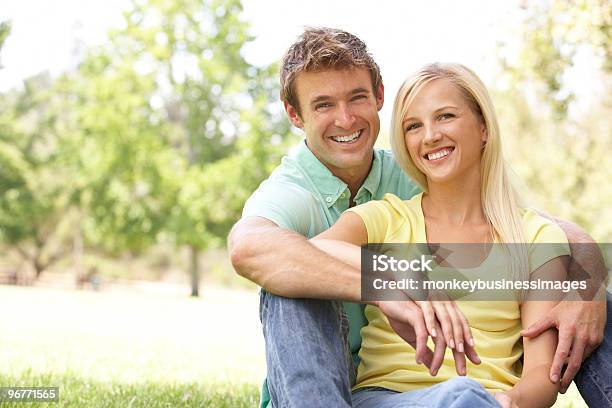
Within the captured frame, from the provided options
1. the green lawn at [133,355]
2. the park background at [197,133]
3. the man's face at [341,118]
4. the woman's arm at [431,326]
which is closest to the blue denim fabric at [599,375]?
the woman's arm at [431,326]

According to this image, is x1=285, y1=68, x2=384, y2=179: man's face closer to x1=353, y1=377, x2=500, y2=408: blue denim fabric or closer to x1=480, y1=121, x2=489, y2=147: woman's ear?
x1=480, y1=121, x2=489, y2=147: woman's ear

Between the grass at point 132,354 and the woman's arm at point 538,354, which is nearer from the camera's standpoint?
the woman's arm at point 538,354

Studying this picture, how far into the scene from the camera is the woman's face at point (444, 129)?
2875 mm

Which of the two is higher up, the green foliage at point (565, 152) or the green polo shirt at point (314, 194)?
the green foliage at point (565, 152)

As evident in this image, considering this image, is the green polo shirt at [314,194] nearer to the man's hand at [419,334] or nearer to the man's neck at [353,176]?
the man's neck at [353,176]

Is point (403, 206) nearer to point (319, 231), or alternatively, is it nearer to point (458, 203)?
point (458, 203)

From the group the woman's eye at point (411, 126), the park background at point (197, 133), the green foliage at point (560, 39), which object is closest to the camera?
the woman's eye at point (411, 126)

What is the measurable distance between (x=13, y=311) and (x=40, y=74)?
28713 millimetres

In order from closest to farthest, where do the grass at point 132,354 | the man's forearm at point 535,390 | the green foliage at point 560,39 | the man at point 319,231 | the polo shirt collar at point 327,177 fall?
the man at point 319,231
the man's forearm at point 535,390
the polo shirt collar at point 327,177
the grass at point 132,354
the green foliage at point 560,39

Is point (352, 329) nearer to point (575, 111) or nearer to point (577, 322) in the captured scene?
point (577, 322)

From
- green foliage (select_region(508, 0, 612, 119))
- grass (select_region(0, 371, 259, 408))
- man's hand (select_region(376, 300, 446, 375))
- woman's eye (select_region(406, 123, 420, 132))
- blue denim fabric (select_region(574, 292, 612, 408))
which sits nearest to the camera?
man's hand (select_region(376, 300, 446, 375))

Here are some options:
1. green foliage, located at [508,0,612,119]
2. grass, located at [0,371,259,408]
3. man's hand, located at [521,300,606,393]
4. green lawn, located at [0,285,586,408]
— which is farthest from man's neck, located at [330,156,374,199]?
green foliage, located at [508,0,612,119]

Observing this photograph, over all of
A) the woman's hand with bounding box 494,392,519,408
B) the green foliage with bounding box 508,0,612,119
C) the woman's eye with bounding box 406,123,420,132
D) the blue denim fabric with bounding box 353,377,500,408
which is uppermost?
the green foliage with bounding box 508,0,612,119

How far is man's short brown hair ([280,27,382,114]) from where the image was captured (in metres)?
3.39
